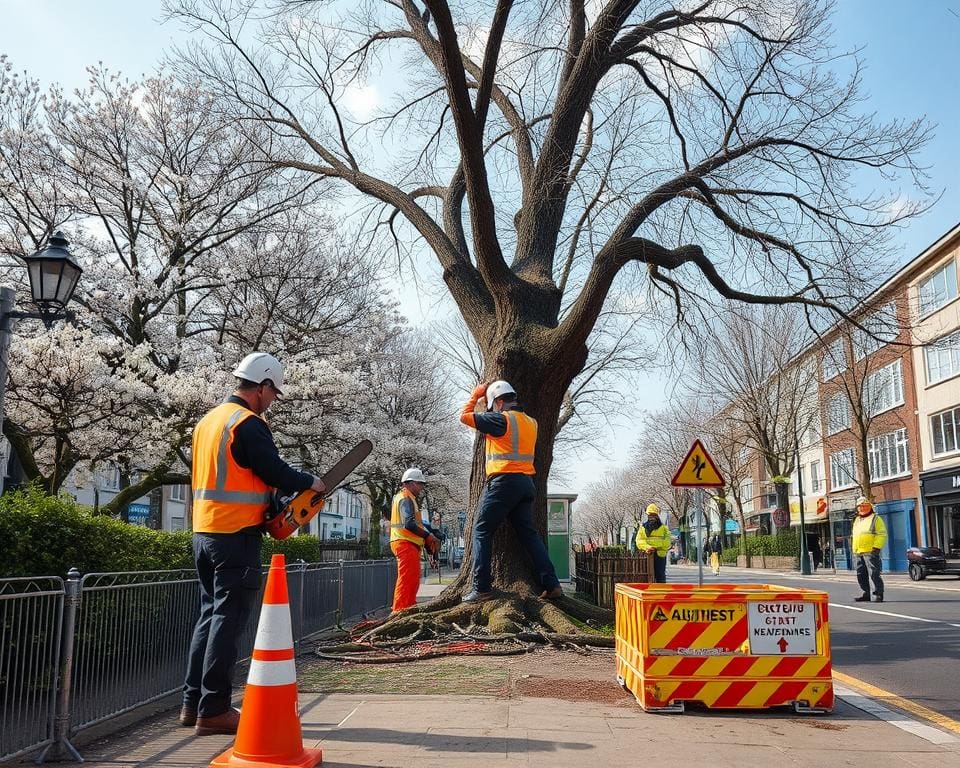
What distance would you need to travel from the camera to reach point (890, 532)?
3959 cm

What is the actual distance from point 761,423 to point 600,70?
32106 millimetres

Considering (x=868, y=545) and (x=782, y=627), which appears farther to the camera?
(x=868, y=545)

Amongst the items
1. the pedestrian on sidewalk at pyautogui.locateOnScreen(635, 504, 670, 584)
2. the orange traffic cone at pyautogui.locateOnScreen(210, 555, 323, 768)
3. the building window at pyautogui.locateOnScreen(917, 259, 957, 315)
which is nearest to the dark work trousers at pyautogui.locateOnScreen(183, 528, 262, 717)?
the orange traffic cone at pyautogui.locateOnScreen(210, 555, 323, 768)

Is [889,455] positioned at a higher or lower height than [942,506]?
higher

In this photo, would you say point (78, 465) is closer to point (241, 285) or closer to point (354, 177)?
point (241, 285)

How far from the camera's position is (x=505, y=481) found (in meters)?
8.57

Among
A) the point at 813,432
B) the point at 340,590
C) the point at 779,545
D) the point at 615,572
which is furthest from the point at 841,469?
the point at 340,590

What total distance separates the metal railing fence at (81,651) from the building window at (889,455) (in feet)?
122

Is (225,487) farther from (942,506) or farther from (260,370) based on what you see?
(942,506)

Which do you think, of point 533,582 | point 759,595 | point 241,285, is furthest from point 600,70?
point 241,285

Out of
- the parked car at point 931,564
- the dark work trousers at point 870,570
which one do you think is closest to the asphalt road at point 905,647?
the dark work trousers at point 870,570

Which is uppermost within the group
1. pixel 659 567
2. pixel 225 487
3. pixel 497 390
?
pixel 497 390

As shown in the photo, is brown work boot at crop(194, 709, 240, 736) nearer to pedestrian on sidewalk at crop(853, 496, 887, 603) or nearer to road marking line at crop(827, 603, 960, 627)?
road marking line at crop(827, 603, 960, 627)

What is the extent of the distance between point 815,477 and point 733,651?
50.1 meters
